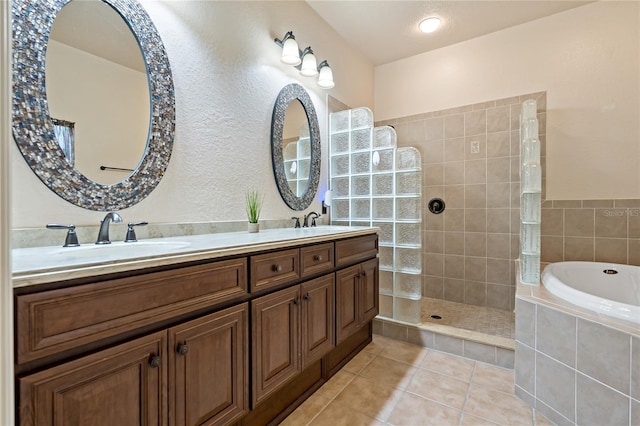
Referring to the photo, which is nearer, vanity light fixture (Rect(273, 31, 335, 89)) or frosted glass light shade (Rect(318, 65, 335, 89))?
vanity light fixture (Rect(273, 31, 335, 89))

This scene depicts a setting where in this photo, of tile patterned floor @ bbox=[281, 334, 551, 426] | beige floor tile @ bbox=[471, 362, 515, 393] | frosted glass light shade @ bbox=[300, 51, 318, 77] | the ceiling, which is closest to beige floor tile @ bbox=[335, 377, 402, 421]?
tile patterned floor @ bbox=[281, 334, 551, 426]

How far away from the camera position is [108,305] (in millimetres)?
781

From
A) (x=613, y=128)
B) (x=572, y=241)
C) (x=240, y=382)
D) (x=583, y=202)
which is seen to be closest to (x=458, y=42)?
(x=613, y=128)

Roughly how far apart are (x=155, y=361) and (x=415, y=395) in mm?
1417

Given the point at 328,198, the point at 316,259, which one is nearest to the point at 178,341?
the point at 316,259

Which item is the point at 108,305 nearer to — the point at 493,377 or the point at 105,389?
the point at 105,389

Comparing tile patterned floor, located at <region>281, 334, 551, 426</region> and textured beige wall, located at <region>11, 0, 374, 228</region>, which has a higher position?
textured beige wall, located at <region>11, 0, 374, 228</region>

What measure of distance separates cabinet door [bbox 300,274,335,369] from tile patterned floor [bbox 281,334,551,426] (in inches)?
11.4

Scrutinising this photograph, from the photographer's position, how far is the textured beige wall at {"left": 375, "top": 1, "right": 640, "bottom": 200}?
230 cm

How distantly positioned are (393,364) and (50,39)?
2.40 m

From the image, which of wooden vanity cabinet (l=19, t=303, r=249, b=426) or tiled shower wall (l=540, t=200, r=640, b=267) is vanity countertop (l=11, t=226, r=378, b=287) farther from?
tiled shower wall (l=540, t=200, r=640, b=267)

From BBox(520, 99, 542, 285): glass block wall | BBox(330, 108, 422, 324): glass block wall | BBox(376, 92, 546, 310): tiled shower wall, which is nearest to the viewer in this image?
BBox(520, 99, 542, 285): glass block wall

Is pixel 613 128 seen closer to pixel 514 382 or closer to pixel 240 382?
pixel 514 382

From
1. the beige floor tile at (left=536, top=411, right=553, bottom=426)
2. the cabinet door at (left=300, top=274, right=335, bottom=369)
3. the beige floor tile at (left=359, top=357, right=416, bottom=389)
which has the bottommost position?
the beige floor tile at (left=536, top=411, right=553, bottom=426)
